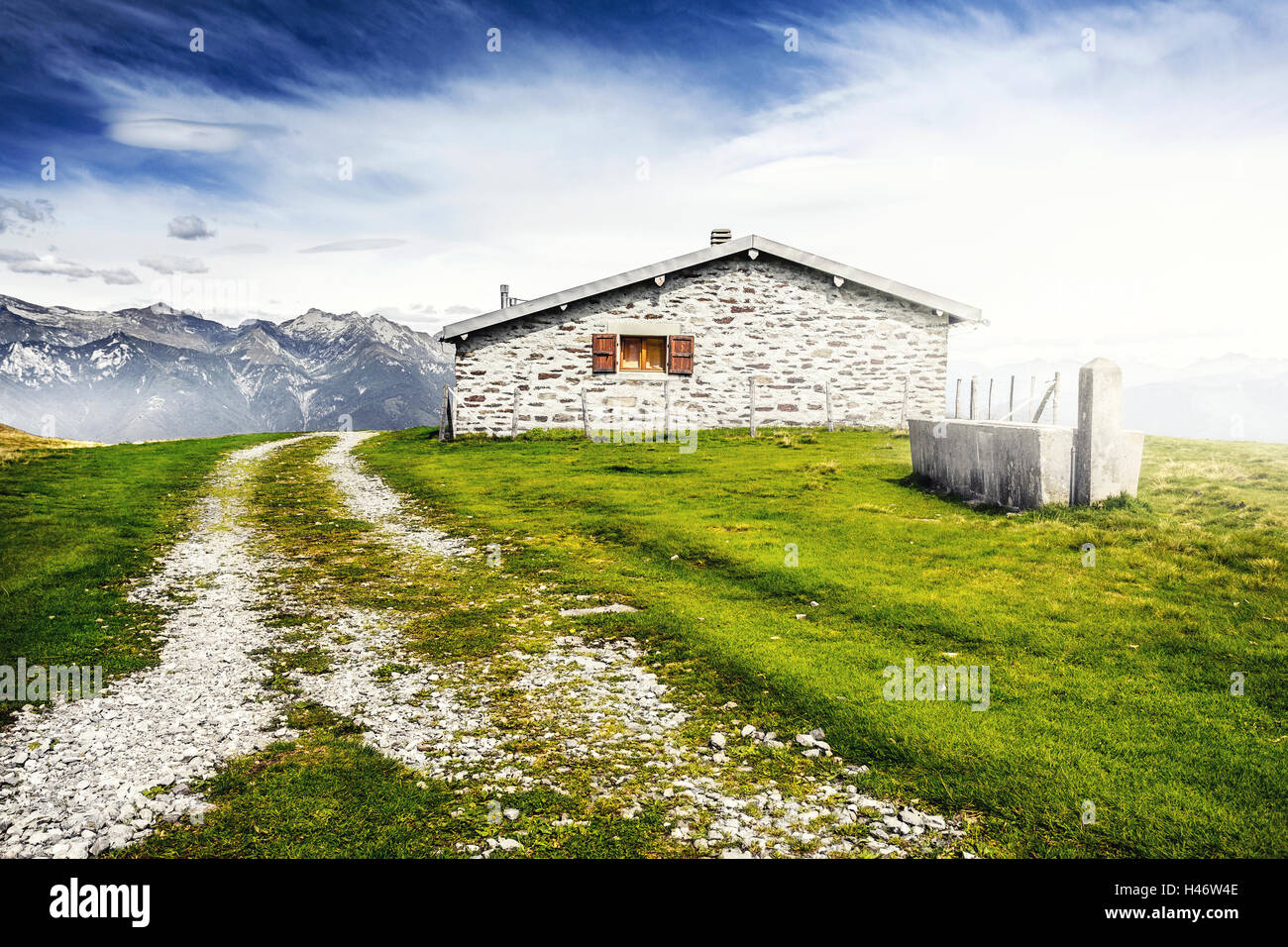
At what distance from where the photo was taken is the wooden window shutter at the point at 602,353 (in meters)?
25.8

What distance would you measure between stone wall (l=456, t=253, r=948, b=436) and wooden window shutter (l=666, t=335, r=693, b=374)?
237 mm

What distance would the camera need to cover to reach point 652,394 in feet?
86.4

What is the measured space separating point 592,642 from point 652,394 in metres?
19.5

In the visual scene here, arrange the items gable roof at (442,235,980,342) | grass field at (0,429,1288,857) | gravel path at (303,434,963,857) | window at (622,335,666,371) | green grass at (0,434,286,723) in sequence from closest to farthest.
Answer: gravel path at (303,434,963,857)
grass field at (0,429,1288,857)
green grass at (0,434,286,723)
gable roof at (442,235,980,342)
window at (622,335,666,371)

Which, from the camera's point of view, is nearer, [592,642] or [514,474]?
[592,642]

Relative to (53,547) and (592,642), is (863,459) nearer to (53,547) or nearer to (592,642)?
(592,642)

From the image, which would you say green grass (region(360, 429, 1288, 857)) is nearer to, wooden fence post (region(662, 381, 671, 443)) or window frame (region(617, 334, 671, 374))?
wooden fence post (region(662, 381, 671, 443))

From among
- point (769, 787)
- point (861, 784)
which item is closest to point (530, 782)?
point (769, 787)

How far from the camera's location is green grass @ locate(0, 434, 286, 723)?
7297 mm

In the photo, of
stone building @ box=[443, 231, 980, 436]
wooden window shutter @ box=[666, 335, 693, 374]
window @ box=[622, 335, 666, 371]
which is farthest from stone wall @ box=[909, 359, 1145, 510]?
window @ box=[622, 335, 666, 371]

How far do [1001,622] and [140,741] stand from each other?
302 inches

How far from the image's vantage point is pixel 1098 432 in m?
11.6

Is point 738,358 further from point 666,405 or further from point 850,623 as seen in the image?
point 850,623

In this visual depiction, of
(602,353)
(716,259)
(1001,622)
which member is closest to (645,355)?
(602,353)
